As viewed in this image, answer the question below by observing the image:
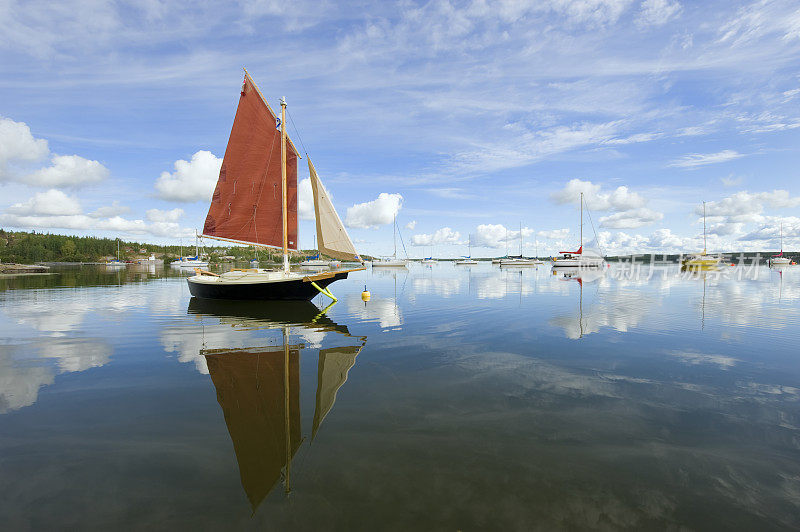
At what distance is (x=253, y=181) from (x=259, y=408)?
72.3 ft

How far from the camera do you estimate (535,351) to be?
1415 centimetres

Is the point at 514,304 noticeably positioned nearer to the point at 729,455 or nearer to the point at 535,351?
the point at 535,351

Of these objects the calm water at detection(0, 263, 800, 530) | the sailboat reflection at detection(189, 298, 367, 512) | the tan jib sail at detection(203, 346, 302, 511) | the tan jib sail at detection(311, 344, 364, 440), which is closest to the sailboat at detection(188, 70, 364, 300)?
the sailboat reflection at detection(189, 298, 367, 512)

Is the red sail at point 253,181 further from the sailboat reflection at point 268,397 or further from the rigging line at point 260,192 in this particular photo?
the sailboat reflection at point 268,397

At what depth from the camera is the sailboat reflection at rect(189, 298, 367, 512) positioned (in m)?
6.46

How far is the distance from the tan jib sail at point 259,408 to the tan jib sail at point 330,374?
0.53 metres

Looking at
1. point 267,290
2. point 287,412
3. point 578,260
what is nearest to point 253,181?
point 267,290

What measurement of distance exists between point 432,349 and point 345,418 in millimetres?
6797

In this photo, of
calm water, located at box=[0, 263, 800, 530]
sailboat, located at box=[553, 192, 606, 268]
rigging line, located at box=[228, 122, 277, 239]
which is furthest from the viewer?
sailboat, located at box=[553, 192, 606, 268]

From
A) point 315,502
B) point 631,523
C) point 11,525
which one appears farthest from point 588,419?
point 11,525

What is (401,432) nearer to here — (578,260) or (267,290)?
(267,290)

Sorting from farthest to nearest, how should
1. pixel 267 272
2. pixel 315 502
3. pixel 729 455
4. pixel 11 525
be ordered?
pixel 267 272 → pixel 729 455 → pixel 315 502 → pixel 11 525

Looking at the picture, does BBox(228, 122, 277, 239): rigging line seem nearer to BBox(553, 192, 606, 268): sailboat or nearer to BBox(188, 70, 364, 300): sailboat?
BBox(188, 70, 364, 300): sailboat

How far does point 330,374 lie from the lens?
37.5 feet
